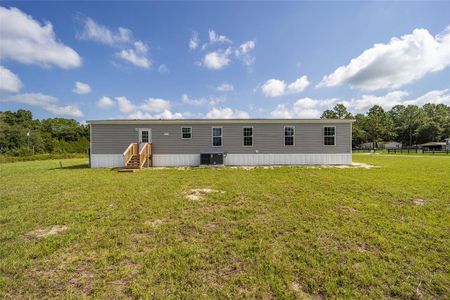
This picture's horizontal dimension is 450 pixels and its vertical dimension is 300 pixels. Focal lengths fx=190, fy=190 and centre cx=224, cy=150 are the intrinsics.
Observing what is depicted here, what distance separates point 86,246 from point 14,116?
6125 cm

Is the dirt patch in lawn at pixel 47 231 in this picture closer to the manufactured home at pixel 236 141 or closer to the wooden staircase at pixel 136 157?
the wooden staircase at pixel 136 157

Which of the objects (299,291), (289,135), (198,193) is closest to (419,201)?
(299,291)

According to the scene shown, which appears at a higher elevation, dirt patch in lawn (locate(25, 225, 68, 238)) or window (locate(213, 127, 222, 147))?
window (locate(213, 127, 222, 147))

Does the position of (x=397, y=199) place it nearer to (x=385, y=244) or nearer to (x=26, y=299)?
(x=385, y=244)

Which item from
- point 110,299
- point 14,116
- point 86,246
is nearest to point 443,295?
point 110,299

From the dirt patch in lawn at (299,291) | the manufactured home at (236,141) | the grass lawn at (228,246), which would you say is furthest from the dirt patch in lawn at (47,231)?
the manufactured home at (236,141)

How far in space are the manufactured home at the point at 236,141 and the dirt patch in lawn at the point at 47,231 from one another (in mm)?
8704

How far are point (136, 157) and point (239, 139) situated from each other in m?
6.41

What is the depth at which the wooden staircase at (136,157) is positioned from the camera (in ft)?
35.4

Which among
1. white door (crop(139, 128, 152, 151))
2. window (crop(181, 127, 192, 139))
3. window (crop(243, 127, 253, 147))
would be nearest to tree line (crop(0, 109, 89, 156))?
white door (crop(139, 128, 152, 151))

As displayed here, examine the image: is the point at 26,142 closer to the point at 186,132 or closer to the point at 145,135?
the point at 145,135

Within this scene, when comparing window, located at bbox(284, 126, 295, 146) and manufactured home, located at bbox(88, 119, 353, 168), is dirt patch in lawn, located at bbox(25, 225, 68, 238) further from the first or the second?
window, located at bbox(284, 126, 295, 146)

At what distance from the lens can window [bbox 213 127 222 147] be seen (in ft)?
40.7

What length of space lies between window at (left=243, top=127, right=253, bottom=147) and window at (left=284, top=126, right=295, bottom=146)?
7.37 ft
